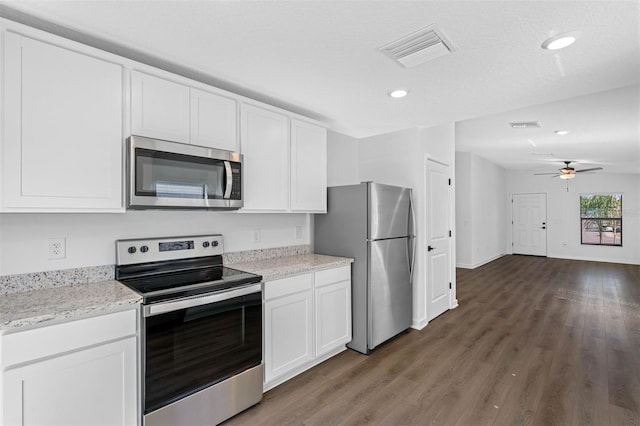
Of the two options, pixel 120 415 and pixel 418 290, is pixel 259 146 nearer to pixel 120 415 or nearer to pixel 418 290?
pixel 120 415

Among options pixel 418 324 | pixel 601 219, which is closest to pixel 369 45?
pixel 418 324

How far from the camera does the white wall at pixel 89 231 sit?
6.00 ft

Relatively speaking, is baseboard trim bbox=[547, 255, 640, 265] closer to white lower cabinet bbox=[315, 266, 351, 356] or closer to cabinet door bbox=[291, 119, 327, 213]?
white lower cabinet bbox=[315, 266, 351, 356]

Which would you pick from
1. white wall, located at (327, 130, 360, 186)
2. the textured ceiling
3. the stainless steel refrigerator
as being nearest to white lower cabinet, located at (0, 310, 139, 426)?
the textured ceiling

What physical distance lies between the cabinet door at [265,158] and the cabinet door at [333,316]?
88 cm

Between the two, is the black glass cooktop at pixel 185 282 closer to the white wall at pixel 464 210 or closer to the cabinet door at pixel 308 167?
the cabinet door at pixel 308 167

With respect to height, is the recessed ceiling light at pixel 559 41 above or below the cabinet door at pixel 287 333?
above

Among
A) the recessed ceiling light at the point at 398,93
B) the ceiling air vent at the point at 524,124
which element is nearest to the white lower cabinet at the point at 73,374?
the recessed ceiling light at the point at 398,93

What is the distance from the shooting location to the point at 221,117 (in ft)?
7.86

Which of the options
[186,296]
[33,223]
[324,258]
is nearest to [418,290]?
[324,258]

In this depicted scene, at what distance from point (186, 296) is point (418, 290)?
2.79 metres

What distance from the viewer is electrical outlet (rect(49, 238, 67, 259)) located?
6.35ft

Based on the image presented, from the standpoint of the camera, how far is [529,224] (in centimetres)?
982

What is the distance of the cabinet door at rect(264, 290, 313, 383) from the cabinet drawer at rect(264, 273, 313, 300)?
41 millimetres
